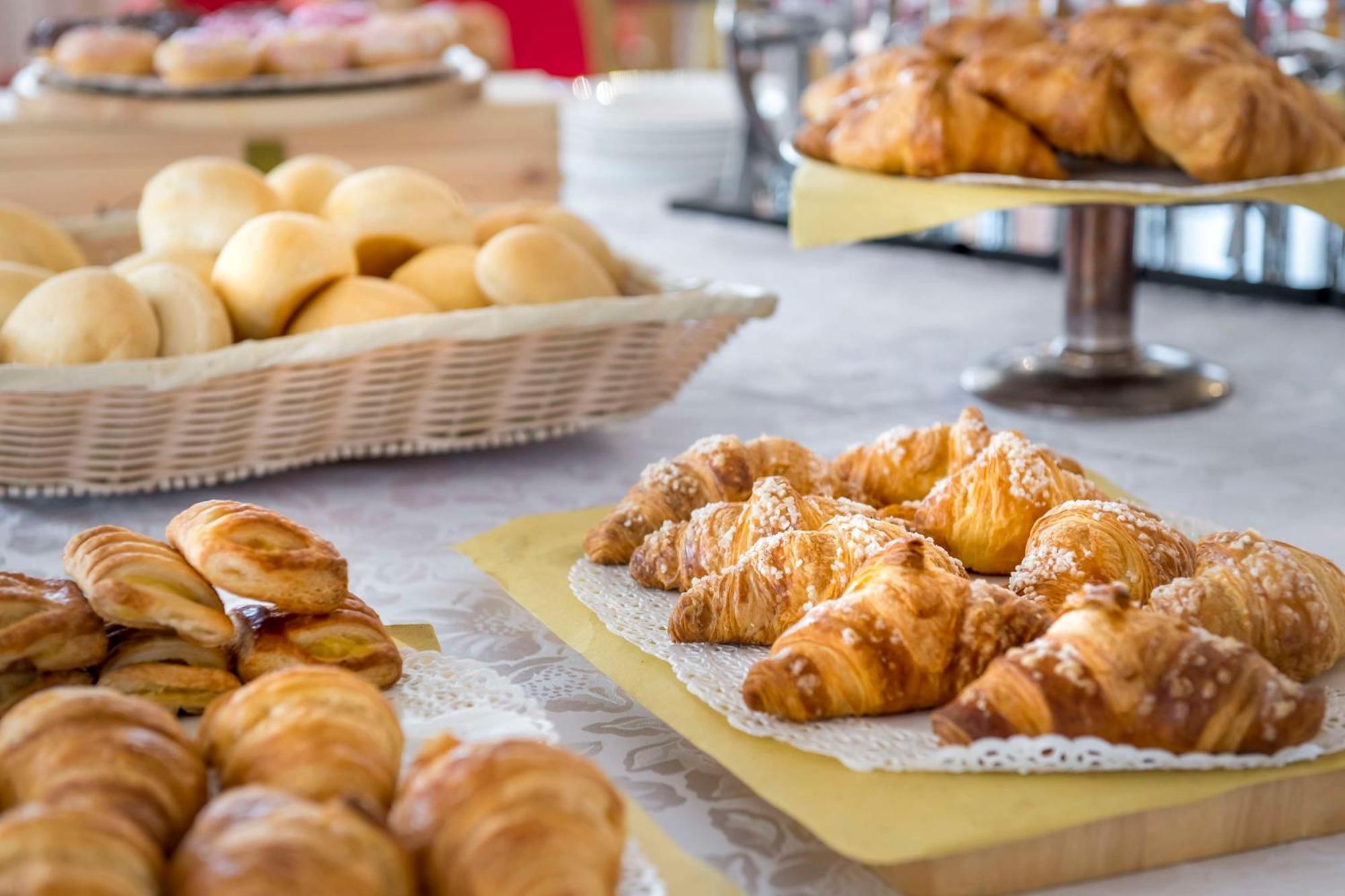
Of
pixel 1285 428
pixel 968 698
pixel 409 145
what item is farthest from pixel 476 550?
pixel 409 145

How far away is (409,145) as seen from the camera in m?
2.31

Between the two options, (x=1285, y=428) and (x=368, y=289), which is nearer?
(x=368, y=289)

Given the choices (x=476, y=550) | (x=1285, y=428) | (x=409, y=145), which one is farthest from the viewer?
(x=409, y=145)

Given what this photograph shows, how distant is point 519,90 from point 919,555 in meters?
1.92

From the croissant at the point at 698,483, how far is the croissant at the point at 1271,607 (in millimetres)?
239

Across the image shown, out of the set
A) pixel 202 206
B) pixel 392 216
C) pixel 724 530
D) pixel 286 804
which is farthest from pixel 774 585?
pixel 202 206

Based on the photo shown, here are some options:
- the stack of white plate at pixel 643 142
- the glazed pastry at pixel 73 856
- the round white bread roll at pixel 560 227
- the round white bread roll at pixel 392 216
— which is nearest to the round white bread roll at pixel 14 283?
the round white bread roll at pixel 392 216

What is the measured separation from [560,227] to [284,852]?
93 centimetres

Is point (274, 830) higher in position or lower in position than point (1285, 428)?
higher

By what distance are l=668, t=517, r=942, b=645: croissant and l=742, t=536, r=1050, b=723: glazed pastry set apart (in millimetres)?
58

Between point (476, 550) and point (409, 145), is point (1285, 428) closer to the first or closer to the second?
point (476, 550)

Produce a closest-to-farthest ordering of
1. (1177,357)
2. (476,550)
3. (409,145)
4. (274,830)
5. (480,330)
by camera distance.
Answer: (274,830), (476,550), (480,330), (1177,357), (409,145)

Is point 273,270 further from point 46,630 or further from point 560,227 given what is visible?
point 46,630

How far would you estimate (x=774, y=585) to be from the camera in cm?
71
